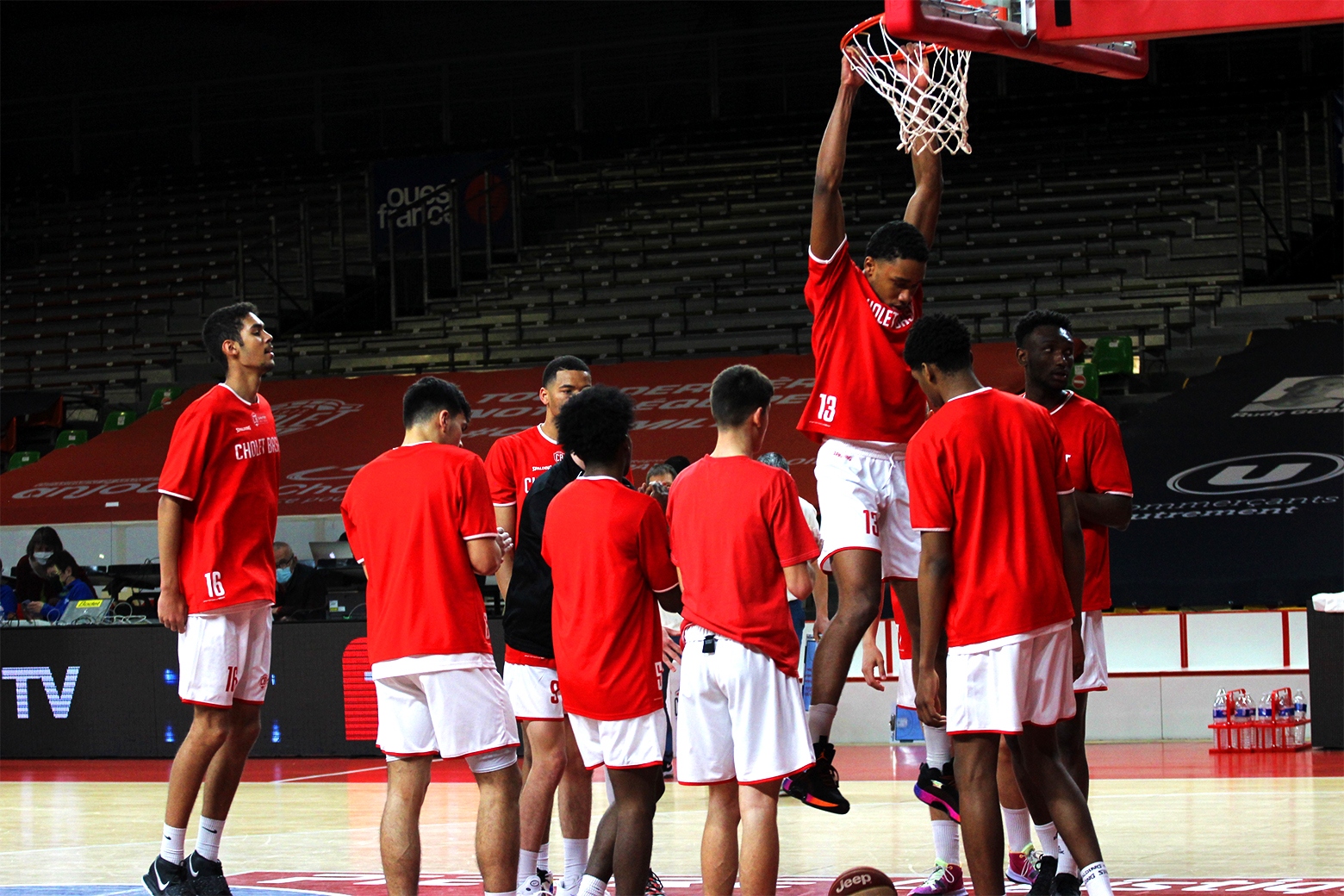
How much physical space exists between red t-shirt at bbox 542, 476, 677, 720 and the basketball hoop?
2.25 meters

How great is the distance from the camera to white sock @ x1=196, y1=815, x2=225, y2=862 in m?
6.63

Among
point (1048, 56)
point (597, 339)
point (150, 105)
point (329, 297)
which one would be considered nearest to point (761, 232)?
point (597, 339)

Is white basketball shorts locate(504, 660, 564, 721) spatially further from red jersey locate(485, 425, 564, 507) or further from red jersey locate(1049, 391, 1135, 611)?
red jersey locate(1049, 391, 1135, 611)

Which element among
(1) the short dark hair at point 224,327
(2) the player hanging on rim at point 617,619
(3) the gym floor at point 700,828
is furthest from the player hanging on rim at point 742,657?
(1) the short dark hair at point 224,327

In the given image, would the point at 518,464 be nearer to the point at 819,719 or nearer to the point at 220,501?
the point at 220,501

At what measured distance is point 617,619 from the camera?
18.1 ft

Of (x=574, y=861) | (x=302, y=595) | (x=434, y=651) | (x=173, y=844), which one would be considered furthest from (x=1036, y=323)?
(x=302, y=595)

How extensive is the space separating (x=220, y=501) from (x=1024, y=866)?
146 inches

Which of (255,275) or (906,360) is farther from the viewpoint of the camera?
(255,275)

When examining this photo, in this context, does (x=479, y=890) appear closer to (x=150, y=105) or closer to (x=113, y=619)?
(x=113, y=619)

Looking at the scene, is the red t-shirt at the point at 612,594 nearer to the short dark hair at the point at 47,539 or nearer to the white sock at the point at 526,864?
the white sock at the point at 526,864

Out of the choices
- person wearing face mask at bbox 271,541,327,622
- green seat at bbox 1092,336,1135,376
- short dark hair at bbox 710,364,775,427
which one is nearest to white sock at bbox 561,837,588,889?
short dark hair at bbox 710,364,775,427

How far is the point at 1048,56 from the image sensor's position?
22.0ft

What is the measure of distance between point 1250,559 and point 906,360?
10378 mm
